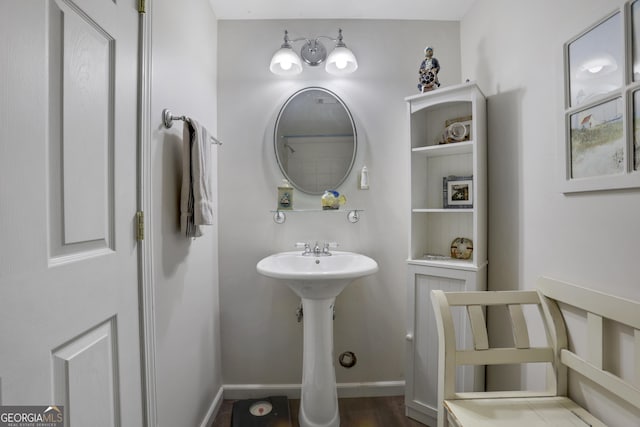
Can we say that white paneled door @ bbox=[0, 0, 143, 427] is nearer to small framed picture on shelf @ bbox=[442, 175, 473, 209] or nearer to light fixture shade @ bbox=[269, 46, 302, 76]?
light fixture shade @ bbox=[269, 46, 302, 76]

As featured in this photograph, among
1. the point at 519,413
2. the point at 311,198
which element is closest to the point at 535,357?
the point at 519,413

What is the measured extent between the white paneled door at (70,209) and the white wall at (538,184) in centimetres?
151

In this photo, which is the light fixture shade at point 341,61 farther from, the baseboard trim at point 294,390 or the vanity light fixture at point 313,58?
the baseboard trim at point 294,390

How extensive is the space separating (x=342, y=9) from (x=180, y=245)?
1617 millimetres

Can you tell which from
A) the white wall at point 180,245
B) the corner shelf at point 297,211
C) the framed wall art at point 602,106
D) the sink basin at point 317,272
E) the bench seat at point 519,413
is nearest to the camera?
the framed wall art at point 602,106

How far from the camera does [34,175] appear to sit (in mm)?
620

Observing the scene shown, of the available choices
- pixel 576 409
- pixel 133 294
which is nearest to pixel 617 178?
pixel 576 409

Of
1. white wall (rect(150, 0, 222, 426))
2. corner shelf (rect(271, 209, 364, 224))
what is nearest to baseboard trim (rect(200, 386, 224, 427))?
white wall (rect(150, 0, 222, 426))

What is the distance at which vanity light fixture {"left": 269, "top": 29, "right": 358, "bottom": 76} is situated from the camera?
1.72 meters

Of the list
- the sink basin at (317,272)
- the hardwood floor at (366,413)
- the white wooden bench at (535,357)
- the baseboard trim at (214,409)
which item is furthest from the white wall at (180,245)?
the white wooden bench at (535,357)

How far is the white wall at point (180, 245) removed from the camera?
1.12 meters

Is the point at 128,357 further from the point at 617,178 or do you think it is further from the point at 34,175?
the point at 617,178

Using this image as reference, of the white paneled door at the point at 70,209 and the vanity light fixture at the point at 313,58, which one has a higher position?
the vanity light fixture at the point at 313,58

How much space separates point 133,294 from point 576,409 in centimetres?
153
